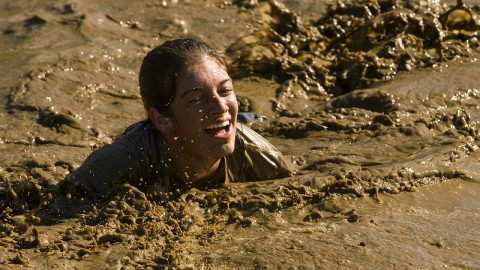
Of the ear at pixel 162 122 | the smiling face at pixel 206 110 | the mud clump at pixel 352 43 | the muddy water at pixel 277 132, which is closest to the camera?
the muddy water at pixel 277 132

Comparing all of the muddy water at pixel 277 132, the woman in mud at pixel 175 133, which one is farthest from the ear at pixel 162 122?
the muddy water at pixel 277 132

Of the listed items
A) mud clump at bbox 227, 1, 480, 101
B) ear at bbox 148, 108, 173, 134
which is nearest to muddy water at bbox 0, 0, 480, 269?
mud clump at bbox 227, 1, 480, 101

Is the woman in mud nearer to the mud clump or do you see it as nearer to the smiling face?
the smiling face

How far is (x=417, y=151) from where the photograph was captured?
5.72 m

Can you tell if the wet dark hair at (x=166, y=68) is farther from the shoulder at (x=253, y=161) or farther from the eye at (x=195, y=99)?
the shoulder at (x=253, y=161)

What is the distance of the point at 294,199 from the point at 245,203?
0.87ft

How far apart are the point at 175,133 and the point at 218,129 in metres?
0.26

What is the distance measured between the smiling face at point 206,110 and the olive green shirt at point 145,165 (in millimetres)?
230

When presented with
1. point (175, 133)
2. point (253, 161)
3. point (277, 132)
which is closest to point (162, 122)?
point (175, 133)

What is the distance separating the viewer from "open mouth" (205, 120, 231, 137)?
5.00 meters

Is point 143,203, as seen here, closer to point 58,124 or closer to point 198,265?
point 198,265

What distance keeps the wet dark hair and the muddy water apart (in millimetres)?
559

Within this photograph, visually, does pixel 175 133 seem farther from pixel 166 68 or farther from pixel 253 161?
pixel 253 161

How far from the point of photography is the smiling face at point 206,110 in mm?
4988
